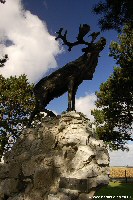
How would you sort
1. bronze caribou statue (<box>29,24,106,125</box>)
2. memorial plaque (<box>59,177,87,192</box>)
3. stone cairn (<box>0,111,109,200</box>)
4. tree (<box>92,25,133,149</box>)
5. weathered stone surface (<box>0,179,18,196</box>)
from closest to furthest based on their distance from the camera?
memorial plaque (<box>59,177,87,192</box>) < stone cairn (<box>0,111,109,200</box>) < weathered stone surface (<box>0,179,18,196</box>) < bronze caribou statue (<box>29,24,106,125</box>) < tree (<box>92,25,133,149</box>)

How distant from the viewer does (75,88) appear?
12227mm

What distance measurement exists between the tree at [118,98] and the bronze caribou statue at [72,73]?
16819 mm

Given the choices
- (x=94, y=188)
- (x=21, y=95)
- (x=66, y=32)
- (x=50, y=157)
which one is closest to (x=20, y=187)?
(x=50, y=157)

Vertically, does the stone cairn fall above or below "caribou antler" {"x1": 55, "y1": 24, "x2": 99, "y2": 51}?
below

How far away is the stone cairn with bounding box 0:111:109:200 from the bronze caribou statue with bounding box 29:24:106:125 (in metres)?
1.33

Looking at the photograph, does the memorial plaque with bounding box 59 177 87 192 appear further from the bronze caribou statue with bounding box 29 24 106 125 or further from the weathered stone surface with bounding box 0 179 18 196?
the bronze caribou statue with bounding box 29 24 106 125

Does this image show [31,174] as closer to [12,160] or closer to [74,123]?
[12,160]

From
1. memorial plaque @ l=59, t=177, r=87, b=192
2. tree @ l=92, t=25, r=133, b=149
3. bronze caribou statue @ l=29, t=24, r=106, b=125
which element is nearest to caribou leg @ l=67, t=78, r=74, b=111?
bronze caribou statue @ l=29, t=24, r=106, b=125

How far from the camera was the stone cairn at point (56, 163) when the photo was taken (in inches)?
370

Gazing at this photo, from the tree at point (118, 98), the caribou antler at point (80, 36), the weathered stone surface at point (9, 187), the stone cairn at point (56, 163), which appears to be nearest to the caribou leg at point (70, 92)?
the stone cairn at point (56, 163)

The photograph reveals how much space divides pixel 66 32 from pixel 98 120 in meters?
19.4

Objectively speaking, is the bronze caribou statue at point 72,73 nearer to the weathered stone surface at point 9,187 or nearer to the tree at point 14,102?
the weathered stone surface at point 9,187

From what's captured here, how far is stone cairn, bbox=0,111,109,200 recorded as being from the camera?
939cm

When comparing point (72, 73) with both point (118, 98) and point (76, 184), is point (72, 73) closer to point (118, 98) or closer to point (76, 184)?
point (76, 184)
